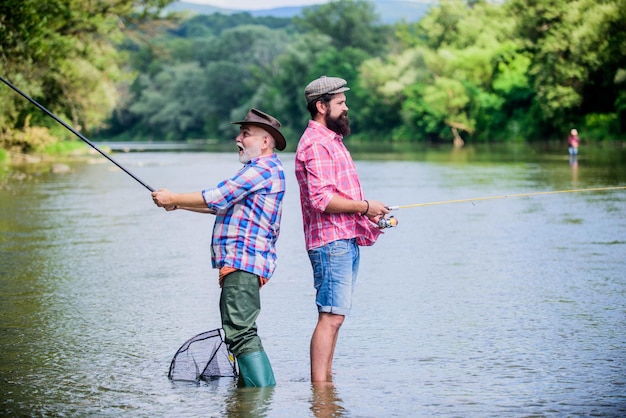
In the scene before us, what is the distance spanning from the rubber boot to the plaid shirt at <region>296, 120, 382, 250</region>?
2.32 feet

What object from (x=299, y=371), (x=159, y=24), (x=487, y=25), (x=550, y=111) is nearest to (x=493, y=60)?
(x=487, y=25)

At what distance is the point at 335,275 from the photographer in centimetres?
582

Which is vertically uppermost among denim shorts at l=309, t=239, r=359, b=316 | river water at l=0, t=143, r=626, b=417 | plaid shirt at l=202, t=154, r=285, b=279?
plaid shirt at l=202, t=154, r=285, b=279

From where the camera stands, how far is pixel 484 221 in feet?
52.3

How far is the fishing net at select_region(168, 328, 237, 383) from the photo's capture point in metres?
6.18

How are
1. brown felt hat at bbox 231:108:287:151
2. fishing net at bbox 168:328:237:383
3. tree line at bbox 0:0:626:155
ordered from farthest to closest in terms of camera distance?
tree line at bbox 0:0:626:155, fishing net at bbox 168:328:237:383, brown felt hat at bbox 231:108:287:151

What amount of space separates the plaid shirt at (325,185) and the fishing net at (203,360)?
88 cm

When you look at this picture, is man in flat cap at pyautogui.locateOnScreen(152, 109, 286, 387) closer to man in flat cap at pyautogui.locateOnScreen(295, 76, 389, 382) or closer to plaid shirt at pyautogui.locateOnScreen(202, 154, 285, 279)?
plaid shirt at pyautogui.locateOnScreen(202, 154, 285, 279)

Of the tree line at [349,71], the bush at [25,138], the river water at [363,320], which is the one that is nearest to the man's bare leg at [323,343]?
the river water at [363,320]

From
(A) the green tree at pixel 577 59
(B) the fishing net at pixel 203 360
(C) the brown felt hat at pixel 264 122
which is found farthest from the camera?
(A) the green tree at pixel 577 59

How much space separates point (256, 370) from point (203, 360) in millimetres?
529

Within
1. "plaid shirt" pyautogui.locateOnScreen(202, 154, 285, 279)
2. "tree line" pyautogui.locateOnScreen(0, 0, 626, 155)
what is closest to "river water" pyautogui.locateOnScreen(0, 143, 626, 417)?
"plaid shirt" pyautogui.locateOnScreen(202, 154, 285, 279)

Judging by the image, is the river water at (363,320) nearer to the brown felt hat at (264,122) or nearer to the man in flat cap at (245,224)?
the man in flat cap at (245,224)

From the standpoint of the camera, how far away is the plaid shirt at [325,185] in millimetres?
5785
